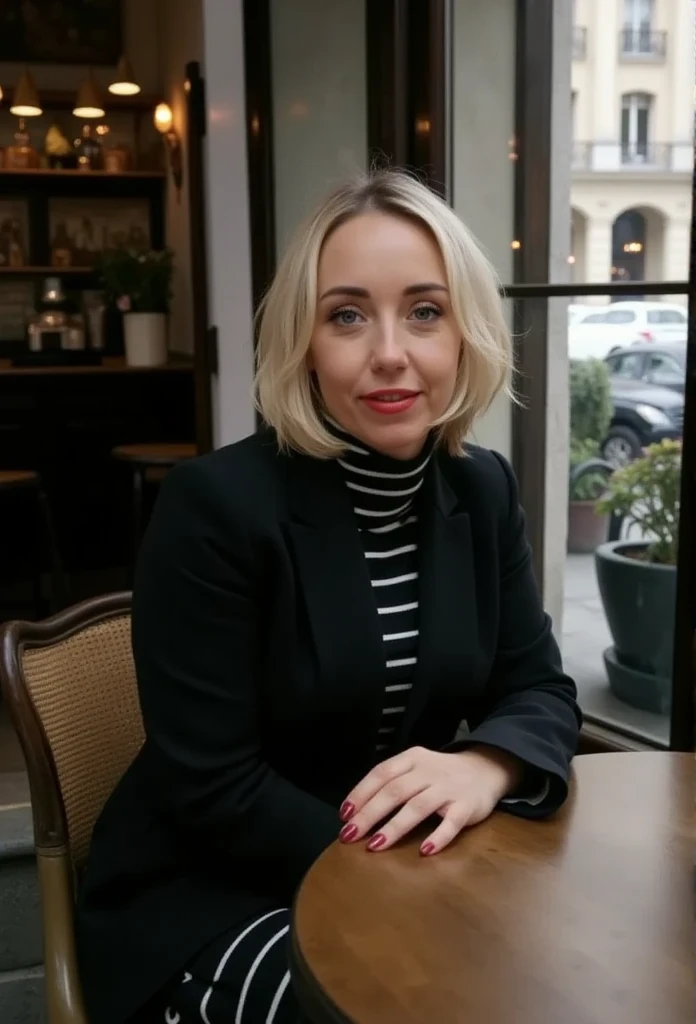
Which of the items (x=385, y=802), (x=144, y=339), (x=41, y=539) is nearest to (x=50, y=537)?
(x=41, y=539)

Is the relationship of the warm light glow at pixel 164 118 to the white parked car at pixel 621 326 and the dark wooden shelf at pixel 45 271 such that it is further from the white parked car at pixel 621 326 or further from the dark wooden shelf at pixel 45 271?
the white parked car at pixel 621 326

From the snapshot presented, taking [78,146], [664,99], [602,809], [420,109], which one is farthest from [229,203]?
[78,146]

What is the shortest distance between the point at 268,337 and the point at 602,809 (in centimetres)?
62

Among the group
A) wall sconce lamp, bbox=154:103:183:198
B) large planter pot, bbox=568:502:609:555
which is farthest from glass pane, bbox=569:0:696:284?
wall sconce lamp, bbox=154:103:183:198

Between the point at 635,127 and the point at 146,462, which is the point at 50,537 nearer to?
the point at 146,462

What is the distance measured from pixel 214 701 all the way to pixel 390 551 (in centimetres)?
28

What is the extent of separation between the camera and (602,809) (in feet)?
3.54

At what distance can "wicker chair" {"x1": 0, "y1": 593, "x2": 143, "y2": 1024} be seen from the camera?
4.23ft

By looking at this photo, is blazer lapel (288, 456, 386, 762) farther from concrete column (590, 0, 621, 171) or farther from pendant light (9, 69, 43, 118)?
pendant light (9, 69, 43, 118)

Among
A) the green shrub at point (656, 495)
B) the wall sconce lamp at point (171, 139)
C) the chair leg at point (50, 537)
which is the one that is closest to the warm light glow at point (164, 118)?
the wall sconce lamp at point (171, 139)

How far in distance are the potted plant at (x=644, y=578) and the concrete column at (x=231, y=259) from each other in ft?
4.43

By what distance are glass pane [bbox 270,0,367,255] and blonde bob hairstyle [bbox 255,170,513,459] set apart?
1.56 meters

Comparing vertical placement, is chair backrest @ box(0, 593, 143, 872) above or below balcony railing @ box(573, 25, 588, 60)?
below

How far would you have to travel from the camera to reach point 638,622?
211cm
